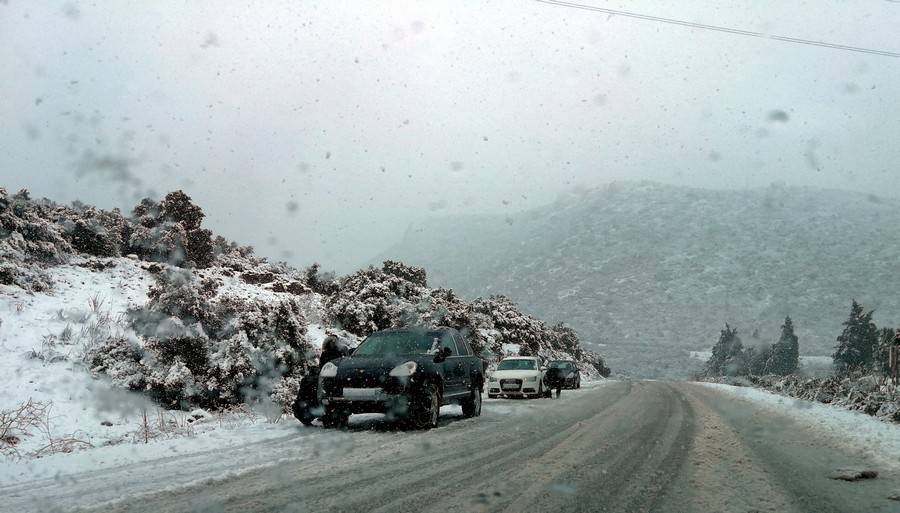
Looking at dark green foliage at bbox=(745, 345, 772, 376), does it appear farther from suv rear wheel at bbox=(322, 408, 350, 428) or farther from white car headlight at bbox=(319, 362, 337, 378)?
white car headlight at bbox=(319, 362, 337, 378)

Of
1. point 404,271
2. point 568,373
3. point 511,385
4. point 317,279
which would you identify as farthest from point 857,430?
point 317,279

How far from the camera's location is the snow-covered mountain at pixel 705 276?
113m

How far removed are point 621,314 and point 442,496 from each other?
128 meters

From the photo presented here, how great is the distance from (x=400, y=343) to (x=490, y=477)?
5030mm

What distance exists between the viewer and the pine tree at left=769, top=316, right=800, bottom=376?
234 ft

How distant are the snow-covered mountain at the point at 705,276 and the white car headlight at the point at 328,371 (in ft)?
298

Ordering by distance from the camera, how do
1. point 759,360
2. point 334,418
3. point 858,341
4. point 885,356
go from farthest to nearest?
point 759,360 → point 858,341 → point 885,356 → point 334,418

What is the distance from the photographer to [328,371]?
376 inches

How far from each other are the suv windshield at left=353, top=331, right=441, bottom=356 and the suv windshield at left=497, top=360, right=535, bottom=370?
947cm

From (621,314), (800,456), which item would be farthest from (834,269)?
(800,456)

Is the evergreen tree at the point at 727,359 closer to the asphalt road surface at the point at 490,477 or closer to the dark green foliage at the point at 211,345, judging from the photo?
the dark green foliage at the point at 211,345

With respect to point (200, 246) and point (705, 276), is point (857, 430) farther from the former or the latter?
point (705, 276)

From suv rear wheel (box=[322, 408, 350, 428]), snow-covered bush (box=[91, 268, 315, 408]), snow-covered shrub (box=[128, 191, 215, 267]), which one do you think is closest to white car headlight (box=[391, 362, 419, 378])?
suv rear wheel (box=[322, 408, 350, 428])

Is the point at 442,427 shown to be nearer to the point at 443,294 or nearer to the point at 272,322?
the point at 272,322
